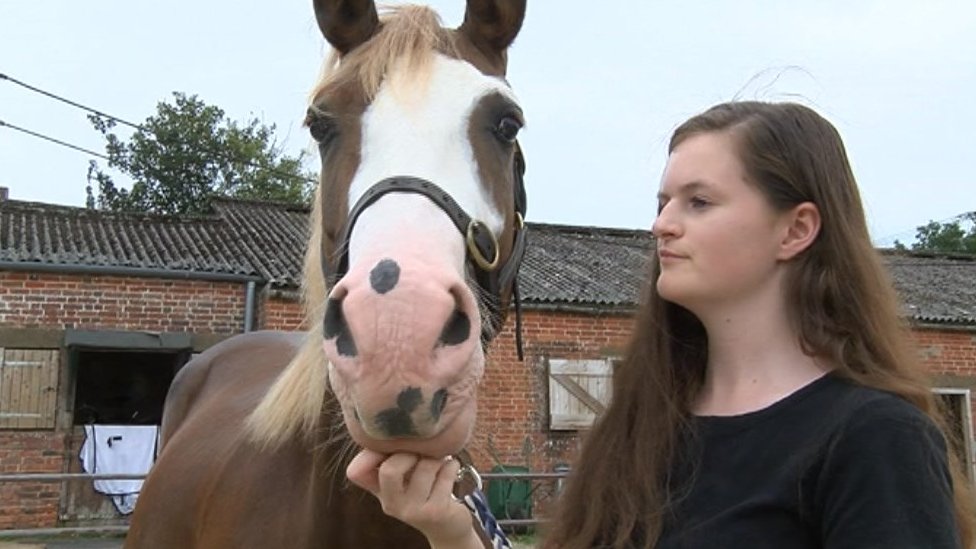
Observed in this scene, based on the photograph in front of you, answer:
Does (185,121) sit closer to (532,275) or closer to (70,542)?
(532,275)

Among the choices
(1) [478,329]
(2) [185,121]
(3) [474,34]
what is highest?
(2) [185,121]

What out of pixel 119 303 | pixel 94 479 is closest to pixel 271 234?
pixel 119 303

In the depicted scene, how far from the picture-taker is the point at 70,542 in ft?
30.4

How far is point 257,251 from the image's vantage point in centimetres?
1212

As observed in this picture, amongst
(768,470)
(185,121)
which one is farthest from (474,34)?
(185,121)

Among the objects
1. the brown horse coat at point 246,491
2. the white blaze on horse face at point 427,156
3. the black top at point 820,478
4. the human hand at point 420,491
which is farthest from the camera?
the brown horse coat at point 246,491

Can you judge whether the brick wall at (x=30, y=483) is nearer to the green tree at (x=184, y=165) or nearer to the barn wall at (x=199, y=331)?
the barn wall at (x=199, y=331)

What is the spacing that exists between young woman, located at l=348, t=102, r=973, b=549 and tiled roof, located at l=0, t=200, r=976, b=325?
7976mm

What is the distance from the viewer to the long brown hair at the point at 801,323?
1303mm

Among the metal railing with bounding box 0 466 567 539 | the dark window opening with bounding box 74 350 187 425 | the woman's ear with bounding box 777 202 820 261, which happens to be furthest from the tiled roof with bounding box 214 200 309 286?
the woman's ear with bounding box 777 202 820 261

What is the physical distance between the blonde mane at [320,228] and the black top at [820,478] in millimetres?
964

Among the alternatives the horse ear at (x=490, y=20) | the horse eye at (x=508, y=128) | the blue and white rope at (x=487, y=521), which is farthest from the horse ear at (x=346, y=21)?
the blue and white rope at (x=487, y=521)

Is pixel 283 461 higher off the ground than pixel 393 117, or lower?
lower

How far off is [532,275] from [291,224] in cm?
439
